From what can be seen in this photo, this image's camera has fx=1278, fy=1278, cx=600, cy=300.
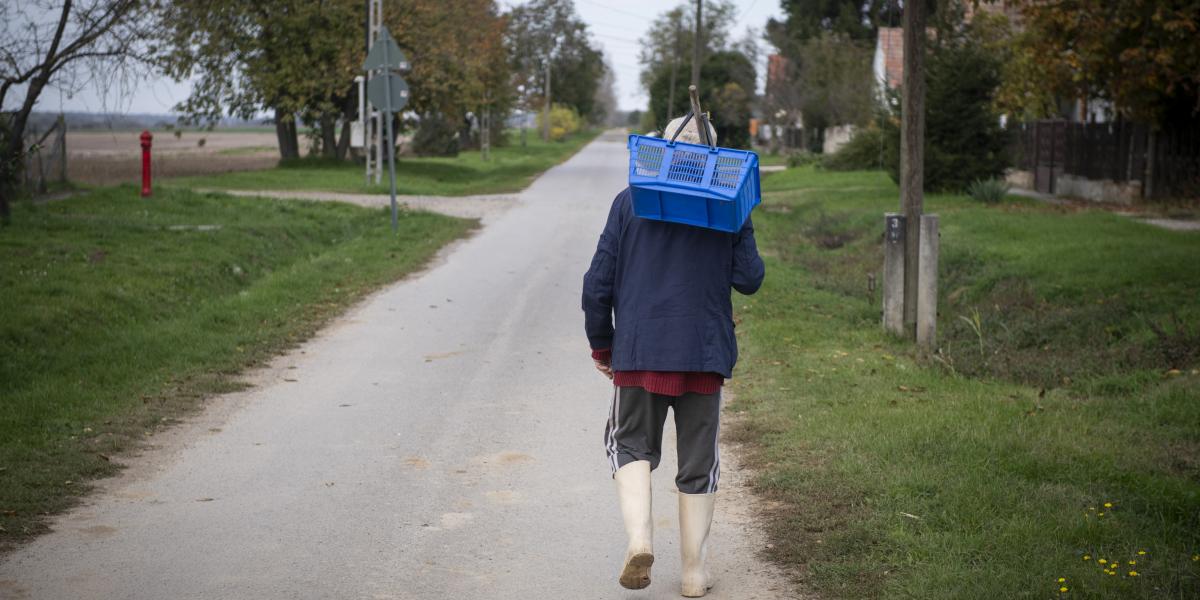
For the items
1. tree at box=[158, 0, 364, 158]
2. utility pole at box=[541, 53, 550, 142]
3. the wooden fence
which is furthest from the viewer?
utility pole at box=[541, 53, 550, 142]

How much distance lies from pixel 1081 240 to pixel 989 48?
9003mm

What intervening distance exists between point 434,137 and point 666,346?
53.1m

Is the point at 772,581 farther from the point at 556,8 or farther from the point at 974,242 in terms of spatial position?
the point at 556,8

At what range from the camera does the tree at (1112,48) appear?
55.0ft

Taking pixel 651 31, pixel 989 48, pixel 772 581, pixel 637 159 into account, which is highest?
pixel 651 31

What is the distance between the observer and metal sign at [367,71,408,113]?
18938 mm

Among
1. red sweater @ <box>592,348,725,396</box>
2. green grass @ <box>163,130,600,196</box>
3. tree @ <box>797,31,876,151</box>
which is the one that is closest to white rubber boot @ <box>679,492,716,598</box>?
red sweater @ <box>592,348,725,396</box>

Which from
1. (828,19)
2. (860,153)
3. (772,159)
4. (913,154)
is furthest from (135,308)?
(828,19)

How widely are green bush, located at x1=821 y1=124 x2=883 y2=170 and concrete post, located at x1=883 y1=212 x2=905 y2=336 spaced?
2419 cm

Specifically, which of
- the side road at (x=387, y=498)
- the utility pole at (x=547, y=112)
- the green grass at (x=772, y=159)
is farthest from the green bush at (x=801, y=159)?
the utility pole at (x=547, y=112)

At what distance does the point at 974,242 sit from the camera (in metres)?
16.8

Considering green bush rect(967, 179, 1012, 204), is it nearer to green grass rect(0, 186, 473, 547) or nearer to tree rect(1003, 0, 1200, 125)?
tree rect(1003, 0, 1200, 125)

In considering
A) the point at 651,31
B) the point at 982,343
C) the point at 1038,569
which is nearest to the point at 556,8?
the point at 651,31

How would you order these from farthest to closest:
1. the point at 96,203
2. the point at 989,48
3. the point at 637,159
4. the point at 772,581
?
the point at 989,48 < the point at 96,203 < the point at 772,581 < the point at 637,159
